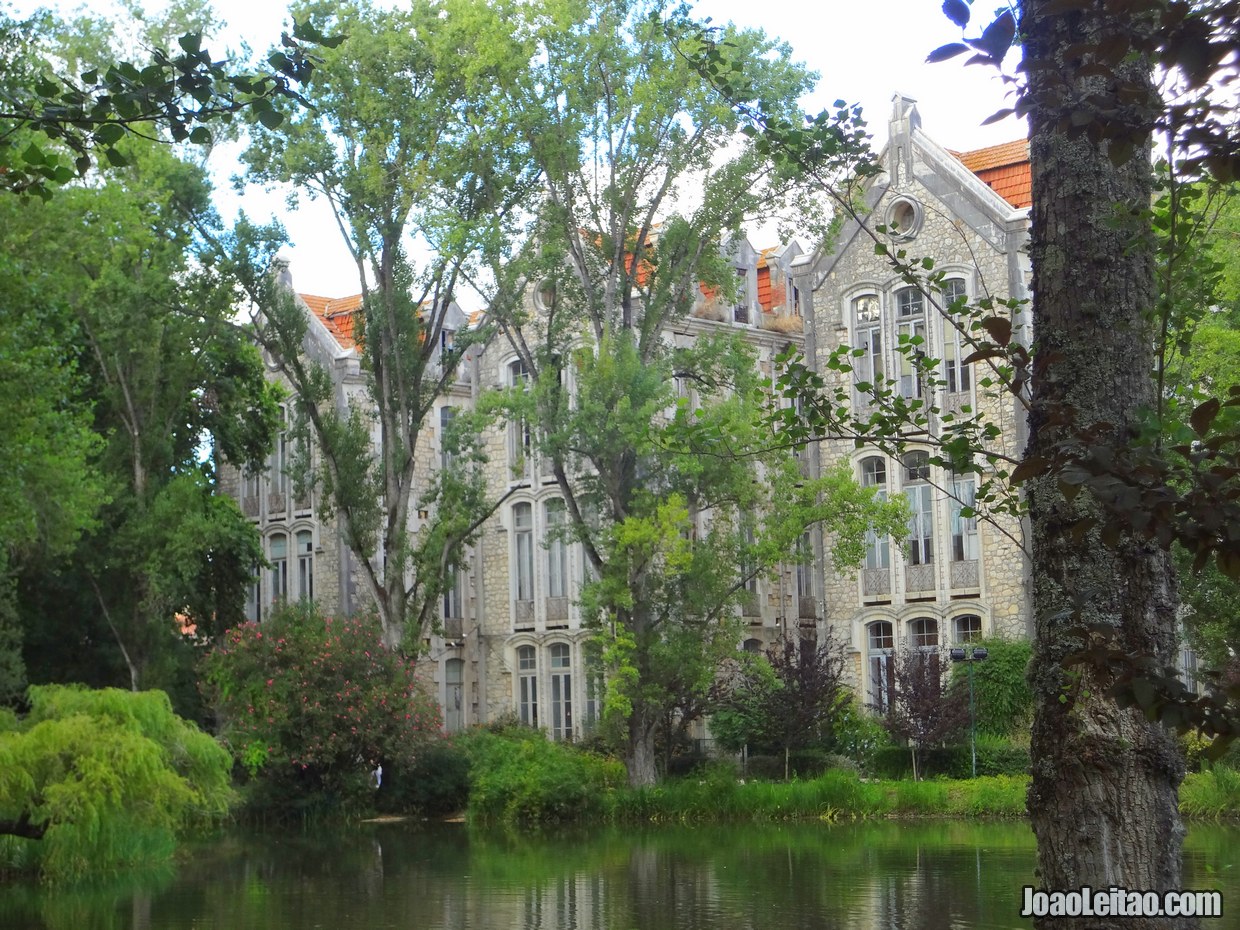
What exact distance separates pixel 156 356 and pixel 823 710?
15879 millimetres

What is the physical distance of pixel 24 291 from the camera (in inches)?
883

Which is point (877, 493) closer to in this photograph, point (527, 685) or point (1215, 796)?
point (527, 685)

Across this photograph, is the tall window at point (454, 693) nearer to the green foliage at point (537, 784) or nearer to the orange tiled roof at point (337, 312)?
the orange tiled roof at point (337, 312)

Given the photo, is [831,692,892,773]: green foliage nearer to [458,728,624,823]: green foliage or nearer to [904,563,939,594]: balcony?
[458,728,624,823]: green foliage

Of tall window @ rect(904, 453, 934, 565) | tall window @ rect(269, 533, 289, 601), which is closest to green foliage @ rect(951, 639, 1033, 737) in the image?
tall window @ rect(904, 453, 934, 565)

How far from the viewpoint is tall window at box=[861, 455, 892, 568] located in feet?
122

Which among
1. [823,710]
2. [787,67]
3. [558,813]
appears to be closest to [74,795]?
[558,813]

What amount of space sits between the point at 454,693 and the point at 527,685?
231 cm

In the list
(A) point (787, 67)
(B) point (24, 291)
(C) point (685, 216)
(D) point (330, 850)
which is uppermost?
(A) point (787, 67)

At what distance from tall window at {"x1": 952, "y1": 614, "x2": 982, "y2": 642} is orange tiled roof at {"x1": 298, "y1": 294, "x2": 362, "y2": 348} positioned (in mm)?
19336

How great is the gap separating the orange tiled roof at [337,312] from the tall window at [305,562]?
18.1 ft

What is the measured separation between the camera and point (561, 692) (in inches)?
1615

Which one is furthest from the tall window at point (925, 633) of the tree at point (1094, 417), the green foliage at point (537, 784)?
the tree at point (1094, 417)

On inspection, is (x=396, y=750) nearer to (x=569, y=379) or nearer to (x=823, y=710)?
(x=823, y=710)
